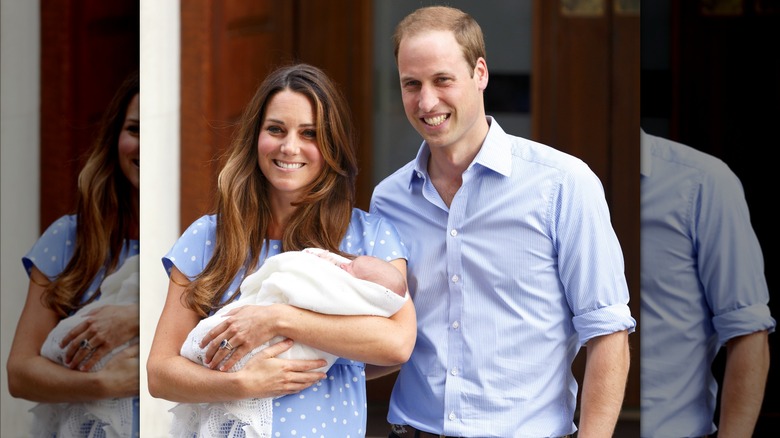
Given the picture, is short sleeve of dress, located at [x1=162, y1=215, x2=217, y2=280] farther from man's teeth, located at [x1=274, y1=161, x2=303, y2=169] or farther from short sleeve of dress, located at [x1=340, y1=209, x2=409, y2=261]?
short sleeve of dress, located at [x1=340, y1=209, x2=409, y2=261]

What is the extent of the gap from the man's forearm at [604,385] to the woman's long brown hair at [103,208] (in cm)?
141

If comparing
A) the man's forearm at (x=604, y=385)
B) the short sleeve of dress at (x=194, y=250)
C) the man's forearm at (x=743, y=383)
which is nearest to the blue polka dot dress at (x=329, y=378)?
the short sleeve of dress at (x=194, y=250)

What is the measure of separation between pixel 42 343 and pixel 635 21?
1.88m

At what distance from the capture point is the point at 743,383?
7.66 ft

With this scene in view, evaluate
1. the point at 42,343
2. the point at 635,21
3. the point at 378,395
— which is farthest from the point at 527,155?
the point at 42,343

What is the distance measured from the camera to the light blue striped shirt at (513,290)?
221cm

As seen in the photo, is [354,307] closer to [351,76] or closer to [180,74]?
[351,76]

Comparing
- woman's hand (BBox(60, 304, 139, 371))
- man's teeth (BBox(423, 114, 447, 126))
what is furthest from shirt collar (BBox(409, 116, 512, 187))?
woman's hand (BBox(60, 304, 139, 371))

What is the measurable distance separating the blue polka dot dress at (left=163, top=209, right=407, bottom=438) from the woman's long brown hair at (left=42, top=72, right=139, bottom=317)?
522 millimetres

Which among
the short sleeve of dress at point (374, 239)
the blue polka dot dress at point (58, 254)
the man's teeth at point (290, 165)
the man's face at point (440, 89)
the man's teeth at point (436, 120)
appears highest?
the man's face at point (440, 89)

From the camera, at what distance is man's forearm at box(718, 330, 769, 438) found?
2318mm

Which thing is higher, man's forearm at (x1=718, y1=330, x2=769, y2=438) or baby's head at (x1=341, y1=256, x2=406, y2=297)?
baby's head at (x1=341, y1=256, x2=406, y2=297)

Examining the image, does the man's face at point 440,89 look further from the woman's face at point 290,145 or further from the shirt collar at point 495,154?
the woman's face at point 290,145

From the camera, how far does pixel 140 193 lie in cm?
281
